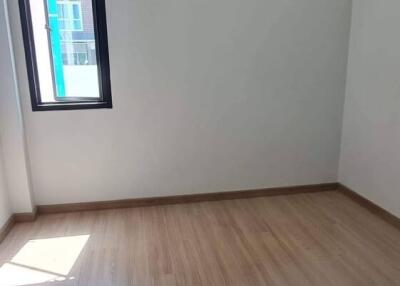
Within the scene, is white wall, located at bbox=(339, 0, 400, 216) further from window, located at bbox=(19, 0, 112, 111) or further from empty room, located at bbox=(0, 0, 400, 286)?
window, located at bbox=(19, 0, 112, 111)

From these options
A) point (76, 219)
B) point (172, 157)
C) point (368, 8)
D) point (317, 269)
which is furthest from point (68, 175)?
point (368, 8)

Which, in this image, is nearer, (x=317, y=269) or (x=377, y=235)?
(x=317, y=269)

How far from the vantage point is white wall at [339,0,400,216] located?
2.53 metres

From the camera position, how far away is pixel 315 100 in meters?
3.04

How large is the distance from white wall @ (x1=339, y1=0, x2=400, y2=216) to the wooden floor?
29cm

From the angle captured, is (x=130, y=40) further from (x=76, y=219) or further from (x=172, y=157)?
(x=76, y=219)

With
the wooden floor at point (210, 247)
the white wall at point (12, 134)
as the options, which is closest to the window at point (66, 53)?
the white wall at point (12, 134)

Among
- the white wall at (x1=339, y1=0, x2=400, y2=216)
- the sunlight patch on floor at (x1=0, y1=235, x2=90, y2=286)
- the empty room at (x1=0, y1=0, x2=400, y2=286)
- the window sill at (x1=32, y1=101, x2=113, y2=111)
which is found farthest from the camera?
the window sill at (x1=32, y1=101, x2=113, y2=111)

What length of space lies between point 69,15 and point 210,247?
6.69 feet

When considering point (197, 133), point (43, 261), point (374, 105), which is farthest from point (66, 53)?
point (374, 105)

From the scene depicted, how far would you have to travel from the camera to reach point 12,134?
2539 mm

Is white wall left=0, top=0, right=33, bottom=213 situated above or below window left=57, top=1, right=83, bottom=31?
below

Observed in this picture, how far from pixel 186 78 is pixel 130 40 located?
1.76 ft

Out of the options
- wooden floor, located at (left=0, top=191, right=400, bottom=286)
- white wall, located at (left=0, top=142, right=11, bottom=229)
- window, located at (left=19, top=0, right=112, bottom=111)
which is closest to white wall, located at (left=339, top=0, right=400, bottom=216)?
wooden floor, located at (left=0, top=191, right=400, bottom=286)
